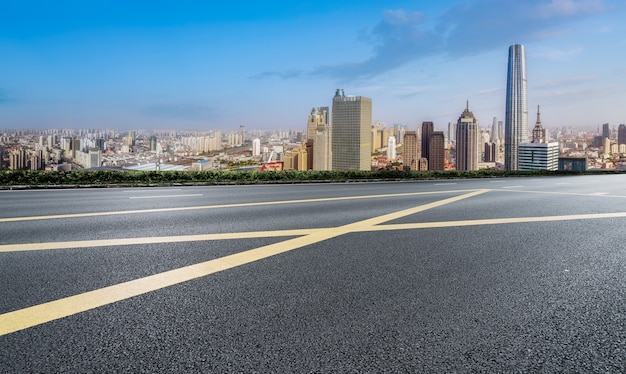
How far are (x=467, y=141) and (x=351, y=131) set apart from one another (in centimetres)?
6433

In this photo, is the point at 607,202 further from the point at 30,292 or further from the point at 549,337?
the point at 30,292

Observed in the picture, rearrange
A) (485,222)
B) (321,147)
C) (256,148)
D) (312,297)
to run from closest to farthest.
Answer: (312,297)
(485,222)
(256,148)
(321,147)

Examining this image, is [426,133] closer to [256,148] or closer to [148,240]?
[256,148]

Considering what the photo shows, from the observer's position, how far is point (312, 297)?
3621mm

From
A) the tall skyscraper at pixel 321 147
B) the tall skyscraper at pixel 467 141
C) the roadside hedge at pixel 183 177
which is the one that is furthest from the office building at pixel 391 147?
the roadside hedge at pixel 183 177

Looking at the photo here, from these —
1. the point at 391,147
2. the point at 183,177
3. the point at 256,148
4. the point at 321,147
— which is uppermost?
the point at 391,147

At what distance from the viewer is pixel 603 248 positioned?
564 centimetres

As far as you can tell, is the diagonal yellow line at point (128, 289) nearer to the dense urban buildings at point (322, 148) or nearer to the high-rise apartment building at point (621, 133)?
the dense urban buildings at point (322, 148)

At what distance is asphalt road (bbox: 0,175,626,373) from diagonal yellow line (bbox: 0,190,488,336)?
0.07 feet

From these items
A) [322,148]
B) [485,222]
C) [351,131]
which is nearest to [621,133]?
[351,131]

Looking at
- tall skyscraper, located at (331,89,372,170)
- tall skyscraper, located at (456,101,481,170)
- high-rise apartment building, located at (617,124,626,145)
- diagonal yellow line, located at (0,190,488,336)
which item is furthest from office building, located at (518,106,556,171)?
diagonal yellow line, located at (0,190,488,336)

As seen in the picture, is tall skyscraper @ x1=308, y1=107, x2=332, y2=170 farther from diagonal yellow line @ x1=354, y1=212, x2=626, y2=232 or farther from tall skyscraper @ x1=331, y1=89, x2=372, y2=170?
diagonal yellow line @ x1=354, y1=212, x2=626, y2=232

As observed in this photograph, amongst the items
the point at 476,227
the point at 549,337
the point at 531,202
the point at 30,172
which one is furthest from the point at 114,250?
the point at 30,172

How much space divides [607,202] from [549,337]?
10126 millimetres
